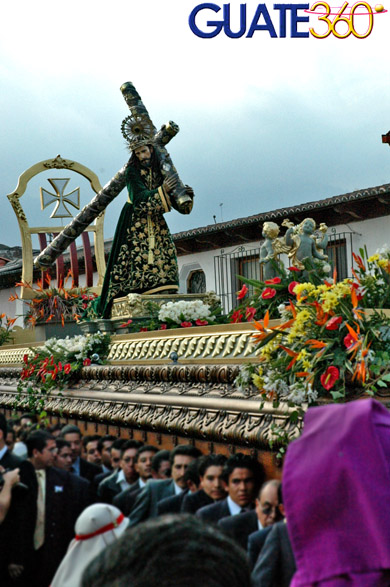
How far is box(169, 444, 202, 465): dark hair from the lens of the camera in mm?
3383

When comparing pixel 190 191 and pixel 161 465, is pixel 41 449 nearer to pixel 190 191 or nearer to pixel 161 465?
pixel 161 465

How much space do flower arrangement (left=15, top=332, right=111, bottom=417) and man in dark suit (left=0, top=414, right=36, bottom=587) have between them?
216 cm

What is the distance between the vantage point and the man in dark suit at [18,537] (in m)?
2.99

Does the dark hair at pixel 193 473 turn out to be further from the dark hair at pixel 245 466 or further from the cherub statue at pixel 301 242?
the cherub statue at pixel 301 242

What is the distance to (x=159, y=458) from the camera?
3.54 metres

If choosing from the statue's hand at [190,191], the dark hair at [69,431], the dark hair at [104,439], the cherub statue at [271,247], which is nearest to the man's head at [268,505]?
the dark hair at [104,439]

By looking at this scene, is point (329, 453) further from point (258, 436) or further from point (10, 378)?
point (10, 378)

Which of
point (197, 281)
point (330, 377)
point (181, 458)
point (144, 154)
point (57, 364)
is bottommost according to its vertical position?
point (181, 458)

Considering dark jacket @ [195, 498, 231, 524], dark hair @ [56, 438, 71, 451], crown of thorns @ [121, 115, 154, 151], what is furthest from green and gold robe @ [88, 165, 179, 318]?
dark jacket @ [195, 498, 231, 524]

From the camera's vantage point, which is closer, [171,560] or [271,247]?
[171,560]

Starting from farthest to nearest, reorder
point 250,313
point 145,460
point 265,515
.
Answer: point 250,313
point 145,460
point 265,515

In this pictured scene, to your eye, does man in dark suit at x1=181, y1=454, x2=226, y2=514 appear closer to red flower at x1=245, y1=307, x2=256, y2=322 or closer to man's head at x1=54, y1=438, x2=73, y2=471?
man's head at x1=54, y1=438, x2=73, y2=471

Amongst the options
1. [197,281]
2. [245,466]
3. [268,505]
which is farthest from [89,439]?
[197,281]

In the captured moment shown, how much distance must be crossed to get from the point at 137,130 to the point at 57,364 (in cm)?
178
